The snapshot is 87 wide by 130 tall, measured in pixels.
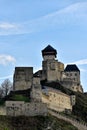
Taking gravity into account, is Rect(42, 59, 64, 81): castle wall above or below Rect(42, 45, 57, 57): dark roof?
below

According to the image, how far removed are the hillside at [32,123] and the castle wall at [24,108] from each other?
1.19 meters

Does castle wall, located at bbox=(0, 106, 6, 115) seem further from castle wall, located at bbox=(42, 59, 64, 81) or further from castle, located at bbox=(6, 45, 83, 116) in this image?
castle wall, located at bbox=(42, 59, 64, 81)

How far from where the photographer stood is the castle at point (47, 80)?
9762cm

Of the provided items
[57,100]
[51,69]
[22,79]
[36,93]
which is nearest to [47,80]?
[51,69]

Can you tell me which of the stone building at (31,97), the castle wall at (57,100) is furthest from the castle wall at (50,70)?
the stone building at (31,97)

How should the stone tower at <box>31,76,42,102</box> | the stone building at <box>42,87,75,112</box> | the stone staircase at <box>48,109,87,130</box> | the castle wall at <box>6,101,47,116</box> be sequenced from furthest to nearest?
the stone building at <box>42,87,75,112</box> < the stone tower at <box>31,76,42,102</box> < the stone staircase at <box>48,109,87,130</box> < the castle wall at <box>6,101,47,116</box>

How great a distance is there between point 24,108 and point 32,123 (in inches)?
139

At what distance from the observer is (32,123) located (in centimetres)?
9481

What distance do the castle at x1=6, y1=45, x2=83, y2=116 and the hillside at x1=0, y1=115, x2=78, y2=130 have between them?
152 cm

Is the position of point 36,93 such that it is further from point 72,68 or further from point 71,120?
point 72,68

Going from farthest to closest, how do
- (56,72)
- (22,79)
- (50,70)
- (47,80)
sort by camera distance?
(56,72) < (50,70) < (47,80) < (22,79)

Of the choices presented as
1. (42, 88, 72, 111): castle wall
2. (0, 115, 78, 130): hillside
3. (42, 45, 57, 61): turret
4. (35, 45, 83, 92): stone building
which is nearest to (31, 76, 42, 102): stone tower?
(42, 88, 72, 111): castle wall

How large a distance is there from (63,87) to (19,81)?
39.8ft

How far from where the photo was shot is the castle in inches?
3844
